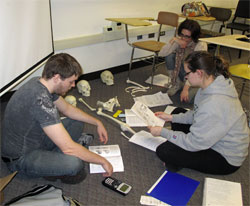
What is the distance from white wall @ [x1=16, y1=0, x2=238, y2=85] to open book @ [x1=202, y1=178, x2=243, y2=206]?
2131 millimetres

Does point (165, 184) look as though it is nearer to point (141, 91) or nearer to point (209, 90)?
Result: point (209, 90)

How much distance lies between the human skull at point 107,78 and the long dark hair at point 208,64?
1.72 meters

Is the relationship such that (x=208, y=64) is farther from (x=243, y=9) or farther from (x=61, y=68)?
(x=243, y=9)

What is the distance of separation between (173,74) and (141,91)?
45 cm

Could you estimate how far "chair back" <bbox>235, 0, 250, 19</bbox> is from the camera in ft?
15.2

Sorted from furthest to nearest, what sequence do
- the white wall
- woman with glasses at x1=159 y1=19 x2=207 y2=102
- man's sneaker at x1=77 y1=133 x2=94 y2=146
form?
the white wall < woman with glasses at x1=159 y1=19 x2=207 y2=102 < man's sneaker at x1=77 y1=133 x2=94 y2=146

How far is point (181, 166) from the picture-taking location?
1734 millimetres

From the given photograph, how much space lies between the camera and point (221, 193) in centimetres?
159

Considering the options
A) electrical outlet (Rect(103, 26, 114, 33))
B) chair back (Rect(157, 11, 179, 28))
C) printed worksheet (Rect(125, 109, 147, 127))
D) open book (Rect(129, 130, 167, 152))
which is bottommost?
open book (Rect(129, 130, 167, 152))

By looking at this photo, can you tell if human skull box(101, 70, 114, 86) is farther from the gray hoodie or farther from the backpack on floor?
the backpack on floor

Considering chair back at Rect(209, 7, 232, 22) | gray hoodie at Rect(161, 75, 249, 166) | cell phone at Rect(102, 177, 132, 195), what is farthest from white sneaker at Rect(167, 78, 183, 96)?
chair back at Rect(209, 7, 232, 22)

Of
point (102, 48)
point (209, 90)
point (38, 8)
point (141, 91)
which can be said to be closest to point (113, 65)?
point (102, 48)

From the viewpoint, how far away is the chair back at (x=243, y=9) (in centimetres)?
464

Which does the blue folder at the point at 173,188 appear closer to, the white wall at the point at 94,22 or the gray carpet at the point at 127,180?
the gray carpet at the point at 127,180
